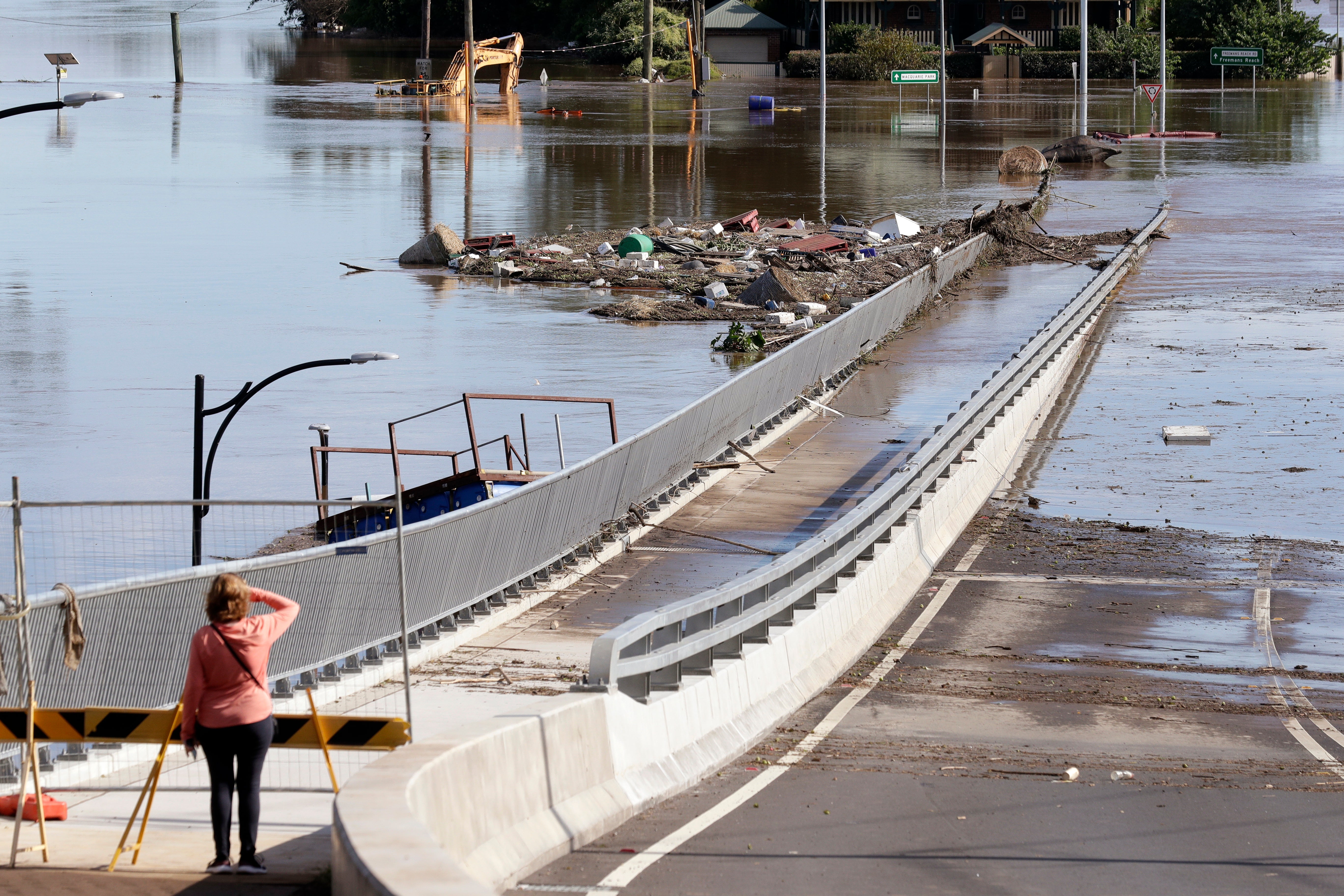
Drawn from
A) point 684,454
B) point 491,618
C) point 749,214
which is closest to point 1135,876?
point 491,618

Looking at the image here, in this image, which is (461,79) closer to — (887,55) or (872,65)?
(872,65)

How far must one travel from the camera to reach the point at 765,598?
12336 mm

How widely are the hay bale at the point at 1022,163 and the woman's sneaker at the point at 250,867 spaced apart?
191 ft

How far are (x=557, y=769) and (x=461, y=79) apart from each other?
99.0 meters

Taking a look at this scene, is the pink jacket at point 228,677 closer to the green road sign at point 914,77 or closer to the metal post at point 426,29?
the green road sign at point 914,77

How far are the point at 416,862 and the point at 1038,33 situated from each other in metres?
122

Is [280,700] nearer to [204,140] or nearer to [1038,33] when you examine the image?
[204,140]

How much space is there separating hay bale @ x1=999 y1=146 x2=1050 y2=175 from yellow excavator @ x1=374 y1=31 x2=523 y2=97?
44.4m

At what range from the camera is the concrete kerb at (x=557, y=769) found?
252 inches

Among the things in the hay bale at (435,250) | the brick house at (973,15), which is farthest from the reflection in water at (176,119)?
the brick house at (973,15)

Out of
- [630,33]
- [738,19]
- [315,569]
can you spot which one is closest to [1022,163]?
[315,569]

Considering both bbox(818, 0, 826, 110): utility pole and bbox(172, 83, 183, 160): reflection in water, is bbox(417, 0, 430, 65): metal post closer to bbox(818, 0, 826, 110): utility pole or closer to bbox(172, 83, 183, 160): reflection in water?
bbox(172, 83, 183, 160): reflection in water

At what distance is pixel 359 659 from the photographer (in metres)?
12.2

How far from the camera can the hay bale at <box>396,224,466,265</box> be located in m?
40.7
